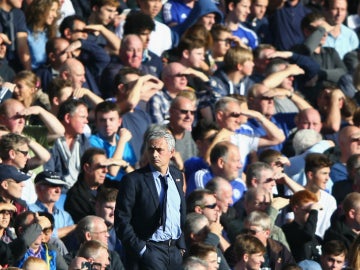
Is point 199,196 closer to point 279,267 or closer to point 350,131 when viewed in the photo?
point 279,267

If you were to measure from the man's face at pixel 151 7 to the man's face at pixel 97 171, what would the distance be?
429 centimetres

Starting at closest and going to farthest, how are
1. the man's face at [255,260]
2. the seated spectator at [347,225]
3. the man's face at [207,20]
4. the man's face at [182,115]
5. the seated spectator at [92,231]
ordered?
the seated spectator at [92,231] < the man's face at [255,260] < the seated spectator at [347,225] < the man's face at [182,115] < the man's face at [207,20]

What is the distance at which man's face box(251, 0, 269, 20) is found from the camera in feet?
67.5

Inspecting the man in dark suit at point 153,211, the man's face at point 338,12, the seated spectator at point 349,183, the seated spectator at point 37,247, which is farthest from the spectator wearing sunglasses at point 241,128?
the man's face at point 338,12

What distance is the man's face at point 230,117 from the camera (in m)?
16.9

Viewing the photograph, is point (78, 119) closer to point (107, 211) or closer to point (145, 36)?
point (107, 211)

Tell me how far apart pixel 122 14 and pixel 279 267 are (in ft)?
17.6

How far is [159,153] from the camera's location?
12992 millimetres

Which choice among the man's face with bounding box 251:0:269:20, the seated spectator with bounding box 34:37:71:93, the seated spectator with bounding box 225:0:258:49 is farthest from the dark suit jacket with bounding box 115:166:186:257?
the man's face with bounding box 251:0:269:20

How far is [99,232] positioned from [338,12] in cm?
785

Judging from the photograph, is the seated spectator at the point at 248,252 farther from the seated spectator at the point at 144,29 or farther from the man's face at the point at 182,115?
the seated spectator at the point at 144,29

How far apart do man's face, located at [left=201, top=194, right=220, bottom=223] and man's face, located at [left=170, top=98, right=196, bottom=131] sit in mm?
1819

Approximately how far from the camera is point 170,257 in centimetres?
1305

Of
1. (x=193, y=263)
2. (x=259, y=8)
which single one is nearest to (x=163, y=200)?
(x=193, y=263)
